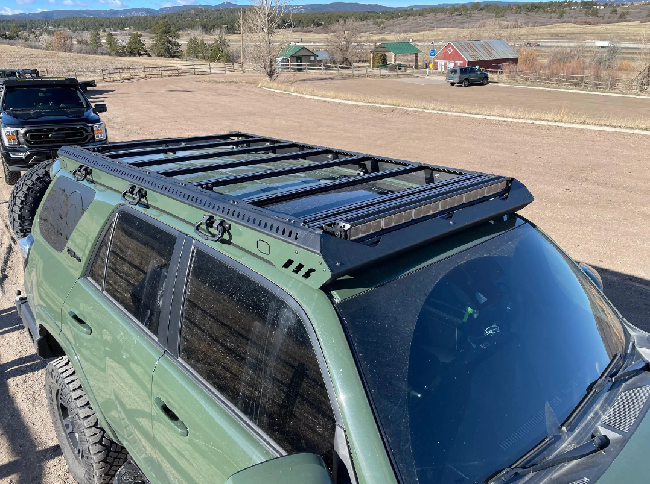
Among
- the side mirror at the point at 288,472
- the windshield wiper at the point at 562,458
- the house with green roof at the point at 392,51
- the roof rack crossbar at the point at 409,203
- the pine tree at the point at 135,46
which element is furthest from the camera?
the pine tree at the point at 135,46

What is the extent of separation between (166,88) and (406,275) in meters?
38.8

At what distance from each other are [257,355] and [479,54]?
206ft

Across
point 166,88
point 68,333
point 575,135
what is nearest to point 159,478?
point 68,333

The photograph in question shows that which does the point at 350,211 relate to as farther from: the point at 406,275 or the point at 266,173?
the point at 266,173

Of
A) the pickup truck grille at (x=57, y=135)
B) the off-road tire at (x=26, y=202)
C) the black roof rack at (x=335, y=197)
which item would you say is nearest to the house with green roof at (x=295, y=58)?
the pickup truck grille at (x=57, y=135)

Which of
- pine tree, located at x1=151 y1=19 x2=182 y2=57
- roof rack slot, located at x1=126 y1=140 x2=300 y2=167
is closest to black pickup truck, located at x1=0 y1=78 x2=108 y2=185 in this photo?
roof rack slot, located at x1=126 y1=140 x2=300 y2=167

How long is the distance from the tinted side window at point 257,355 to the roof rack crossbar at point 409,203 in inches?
13.7

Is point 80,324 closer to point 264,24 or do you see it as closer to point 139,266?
point 139,266

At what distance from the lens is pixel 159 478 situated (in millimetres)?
2395

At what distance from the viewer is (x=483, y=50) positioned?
195ft

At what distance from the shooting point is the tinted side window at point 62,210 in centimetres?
329

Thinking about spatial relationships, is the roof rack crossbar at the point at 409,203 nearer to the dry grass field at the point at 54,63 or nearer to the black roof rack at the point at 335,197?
the black roof rack at the point at 335,197

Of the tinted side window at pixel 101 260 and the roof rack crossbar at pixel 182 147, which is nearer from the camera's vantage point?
the tinted side window at pixel 101 260

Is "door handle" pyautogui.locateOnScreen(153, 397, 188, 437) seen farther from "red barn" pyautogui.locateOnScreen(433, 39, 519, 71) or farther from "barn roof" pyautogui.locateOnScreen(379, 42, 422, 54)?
"barn roof" pyautogui.locateOnScreen(379, 42, 422, 54)
